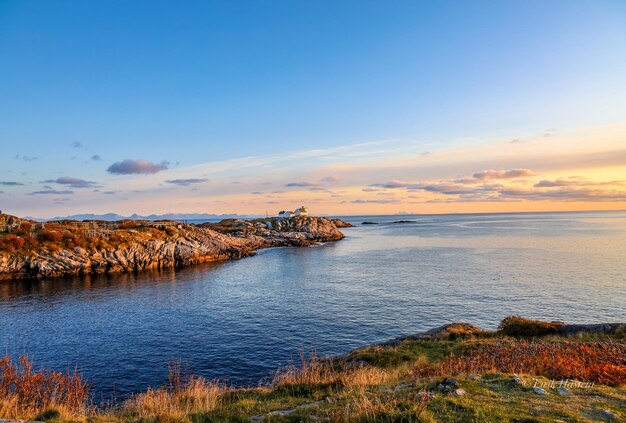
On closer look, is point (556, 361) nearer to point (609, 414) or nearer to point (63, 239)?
point (609, 414)

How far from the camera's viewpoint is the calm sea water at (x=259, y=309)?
33.0 m

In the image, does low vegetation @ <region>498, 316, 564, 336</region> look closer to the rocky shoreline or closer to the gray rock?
the gray rock

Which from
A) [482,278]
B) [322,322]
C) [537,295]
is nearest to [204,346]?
[322,322]

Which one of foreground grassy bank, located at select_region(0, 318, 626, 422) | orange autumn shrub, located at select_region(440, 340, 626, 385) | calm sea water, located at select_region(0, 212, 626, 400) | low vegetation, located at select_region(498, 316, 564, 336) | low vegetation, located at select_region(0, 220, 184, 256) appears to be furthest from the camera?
low vegetation, located at select_region(0, 220, 184, 256)

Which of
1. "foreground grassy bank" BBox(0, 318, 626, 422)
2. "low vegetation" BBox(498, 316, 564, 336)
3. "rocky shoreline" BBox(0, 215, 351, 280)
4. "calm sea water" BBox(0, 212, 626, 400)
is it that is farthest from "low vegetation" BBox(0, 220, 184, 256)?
"low vegetation" BBox(498, 316, 564, 336)

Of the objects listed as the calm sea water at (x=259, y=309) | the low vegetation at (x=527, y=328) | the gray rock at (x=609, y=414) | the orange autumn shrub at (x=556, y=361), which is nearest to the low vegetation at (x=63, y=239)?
the calm sea water at (x=259, y=309)

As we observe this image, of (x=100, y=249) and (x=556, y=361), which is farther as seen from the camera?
(x=100, y=249)

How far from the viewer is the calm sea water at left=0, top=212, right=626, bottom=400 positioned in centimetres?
3300

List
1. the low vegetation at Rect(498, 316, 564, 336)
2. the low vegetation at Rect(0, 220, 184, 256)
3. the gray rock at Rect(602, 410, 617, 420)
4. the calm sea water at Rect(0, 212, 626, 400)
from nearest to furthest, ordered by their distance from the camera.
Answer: the gray rock at Rect(602, 410, 617, 420)
the low vegetation at Rect(498, 316, 564, 336)
the calm sea water at Rect(0, 212, 626, 400)
the low vegetation at Rect(0, 220, 184, 256)

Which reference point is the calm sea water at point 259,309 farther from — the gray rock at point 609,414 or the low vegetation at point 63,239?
the gray rock at point 609,414

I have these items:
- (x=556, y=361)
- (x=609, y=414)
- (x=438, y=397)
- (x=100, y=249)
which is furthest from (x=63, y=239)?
(x=609, y=414)

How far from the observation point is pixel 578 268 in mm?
69562

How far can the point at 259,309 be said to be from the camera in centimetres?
4928

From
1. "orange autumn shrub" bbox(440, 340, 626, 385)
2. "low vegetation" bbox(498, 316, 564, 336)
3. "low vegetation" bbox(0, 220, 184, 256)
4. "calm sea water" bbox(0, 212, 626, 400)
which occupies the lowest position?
"calm sea water" bbox(0, 212, 626, 400)
